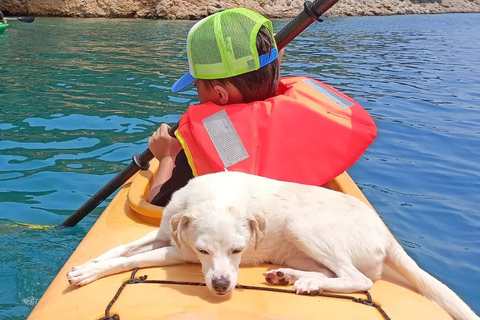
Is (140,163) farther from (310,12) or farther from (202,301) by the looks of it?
(202,301)

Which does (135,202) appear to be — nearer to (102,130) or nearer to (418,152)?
(102,130)

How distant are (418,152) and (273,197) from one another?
4499mm

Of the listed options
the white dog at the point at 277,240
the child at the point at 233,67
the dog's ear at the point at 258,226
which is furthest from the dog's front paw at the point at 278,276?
the child at the point at 233,67

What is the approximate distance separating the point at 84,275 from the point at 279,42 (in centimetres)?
238

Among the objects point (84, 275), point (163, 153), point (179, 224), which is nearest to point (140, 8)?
point (163, 153)

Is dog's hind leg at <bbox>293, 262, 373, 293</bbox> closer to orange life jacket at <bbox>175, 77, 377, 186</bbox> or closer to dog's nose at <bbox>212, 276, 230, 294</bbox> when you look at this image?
dog's nose at <bbox>212, 276, 230, 294</bbox>

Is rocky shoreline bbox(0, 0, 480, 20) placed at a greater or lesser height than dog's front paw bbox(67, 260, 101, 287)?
lesser

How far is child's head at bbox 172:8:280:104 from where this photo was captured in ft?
9.77

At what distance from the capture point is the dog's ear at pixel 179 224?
7.61ft

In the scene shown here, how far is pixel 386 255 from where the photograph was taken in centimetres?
261

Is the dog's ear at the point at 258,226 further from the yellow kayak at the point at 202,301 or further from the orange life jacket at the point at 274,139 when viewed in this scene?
the orange life jacket at the point at 274,139

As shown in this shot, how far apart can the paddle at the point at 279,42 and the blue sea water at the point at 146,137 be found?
0.24 m

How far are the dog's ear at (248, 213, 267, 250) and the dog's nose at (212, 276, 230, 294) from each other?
0.93 ft

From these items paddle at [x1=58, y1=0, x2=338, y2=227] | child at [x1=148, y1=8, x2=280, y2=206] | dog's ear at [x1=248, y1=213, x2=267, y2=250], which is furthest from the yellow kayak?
paddle at [x1=58, y1=0, x2=338, y2=227]
